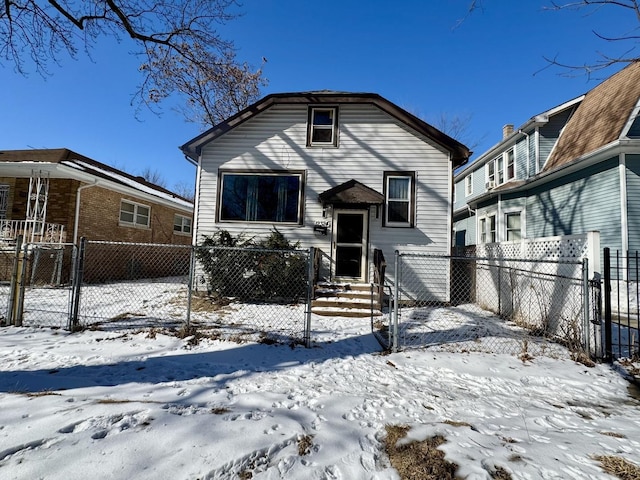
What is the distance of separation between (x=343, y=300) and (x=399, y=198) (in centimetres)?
390

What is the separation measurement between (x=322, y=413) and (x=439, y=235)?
7.59 meters

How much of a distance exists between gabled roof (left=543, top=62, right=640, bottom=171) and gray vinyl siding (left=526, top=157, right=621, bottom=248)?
812mm

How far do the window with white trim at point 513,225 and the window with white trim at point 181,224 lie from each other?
55.8 ft

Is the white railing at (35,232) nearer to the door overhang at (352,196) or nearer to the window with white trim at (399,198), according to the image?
the door overhang at (352,196)

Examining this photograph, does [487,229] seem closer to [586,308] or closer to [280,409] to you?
[586,308]

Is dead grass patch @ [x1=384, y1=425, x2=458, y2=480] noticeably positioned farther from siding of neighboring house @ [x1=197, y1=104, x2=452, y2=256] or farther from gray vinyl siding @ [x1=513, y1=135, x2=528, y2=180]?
gray vinyl siding @ [x1=513, y1=135, x2=528, y2=180]

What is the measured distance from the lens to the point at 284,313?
734cm

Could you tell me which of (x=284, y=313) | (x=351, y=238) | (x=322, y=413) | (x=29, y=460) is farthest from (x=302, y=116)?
(x=29, y=460)

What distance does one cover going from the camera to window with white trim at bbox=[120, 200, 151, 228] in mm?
13547

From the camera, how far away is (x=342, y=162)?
9.80 metres

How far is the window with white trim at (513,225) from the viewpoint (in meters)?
13.9

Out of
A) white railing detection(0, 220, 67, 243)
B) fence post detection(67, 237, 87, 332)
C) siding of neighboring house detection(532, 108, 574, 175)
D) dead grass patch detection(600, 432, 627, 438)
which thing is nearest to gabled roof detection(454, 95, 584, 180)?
siding of neighboring house detection(532, 108, 574, 175)

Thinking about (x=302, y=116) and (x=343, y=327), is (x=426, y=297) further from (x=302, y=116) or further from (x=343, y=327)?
(x=302, y=116)

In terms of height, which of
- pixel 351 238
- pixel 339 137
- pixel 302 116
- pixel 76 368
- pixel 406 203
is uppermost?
pixel 302 116
